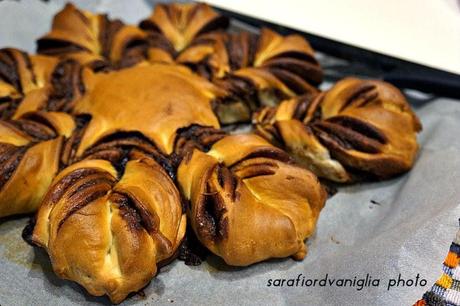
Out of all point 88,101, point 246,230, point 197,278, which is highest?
point 88,101

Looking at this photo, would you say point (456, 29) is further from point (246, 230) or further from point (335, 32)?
point (246, 230)

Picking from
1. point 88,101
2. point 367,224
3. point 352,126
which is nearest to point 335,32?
point 352,126

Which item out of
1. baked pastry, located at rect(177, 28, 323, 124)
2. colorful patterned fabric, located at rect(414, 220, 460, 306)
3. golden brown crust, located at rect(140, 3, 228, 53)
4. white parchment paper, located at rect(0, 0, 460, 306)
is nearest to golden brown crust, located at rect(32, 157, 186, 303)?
white parchment paper, located at rect(0, 0, 460, 306)

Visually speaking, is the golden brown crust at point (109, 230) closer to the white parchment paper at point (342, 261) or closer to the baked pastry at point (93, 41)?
the white parchment paper at point (342, 261)

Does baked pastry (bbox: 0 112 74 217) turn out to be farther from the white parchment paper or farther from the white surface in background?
the white surface in background

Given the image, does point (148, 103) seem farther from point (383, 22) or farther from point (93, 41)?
point (383, 22)
